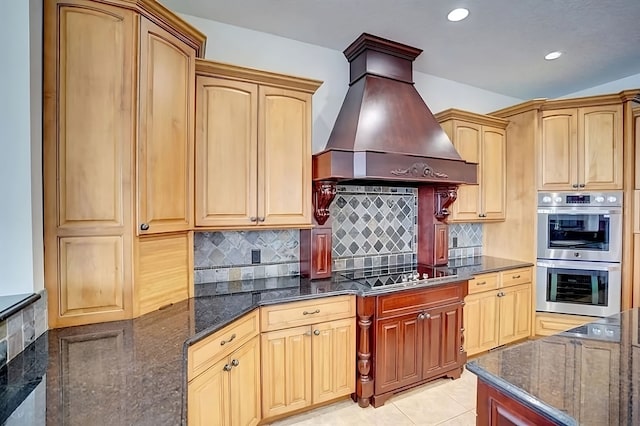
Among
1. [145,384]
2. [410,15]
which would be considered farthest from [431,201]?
[145,384]

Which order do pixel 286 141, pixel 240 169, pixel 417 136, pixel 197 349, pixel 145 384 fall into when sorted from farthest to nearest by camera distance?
1. pixel 417 136
2. pixel 286 141
3. pixel 240 169
4. pixel 197 349
5. pixel 145 384

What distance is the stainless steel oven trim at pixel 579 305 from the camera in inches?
123

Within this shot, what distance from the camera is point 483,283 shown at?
120 inches

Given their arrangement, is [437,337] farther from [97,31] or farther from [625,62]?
[625,62]

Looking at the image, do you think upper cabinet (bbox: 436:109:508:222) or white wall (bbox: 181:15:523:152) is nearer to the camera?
white wall (bbox: 181:15:523:152)

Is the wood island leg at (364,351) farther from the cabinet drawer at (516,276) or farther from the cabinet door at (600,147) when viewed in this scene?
the cabinet door at (600,147)

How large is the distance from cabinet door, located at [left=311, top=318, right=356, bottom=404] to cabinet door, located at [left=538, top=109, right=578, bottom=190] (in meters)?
2.67

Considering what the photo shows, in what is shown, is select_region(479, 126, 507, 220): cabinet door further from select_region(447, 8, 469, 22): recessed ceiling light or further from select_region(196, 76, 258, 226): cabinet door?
select_region(196, 76, 258, 226): cabinet door

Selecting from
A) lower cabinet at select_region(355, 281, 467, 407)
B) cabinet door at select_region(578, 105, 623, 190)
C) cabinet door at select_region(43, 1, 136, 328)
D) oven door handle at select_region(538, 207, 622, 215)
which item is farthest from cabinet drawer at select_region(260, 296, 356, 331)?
cabinet door at select_region(578, 105, 623, 190)

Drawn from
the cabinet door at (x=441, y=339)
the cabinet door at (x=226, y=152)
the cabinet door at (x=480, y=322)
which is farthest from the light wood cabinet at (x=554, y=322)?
the cabinet door at (x=226, y=152)

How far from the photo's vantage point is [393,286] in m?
2.39

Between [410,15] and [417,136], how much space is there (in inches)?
34.9

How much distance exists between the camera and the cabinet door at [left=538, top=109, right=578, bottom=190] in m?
3.26

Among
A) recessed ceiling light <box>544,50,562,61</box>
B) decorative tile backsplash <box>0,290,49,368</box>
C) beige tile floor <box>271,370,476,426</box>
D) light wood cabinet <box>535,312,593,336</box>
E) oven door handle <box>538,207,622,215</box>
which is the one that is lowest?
beige tile floor <box>271,370,476,426</box>
